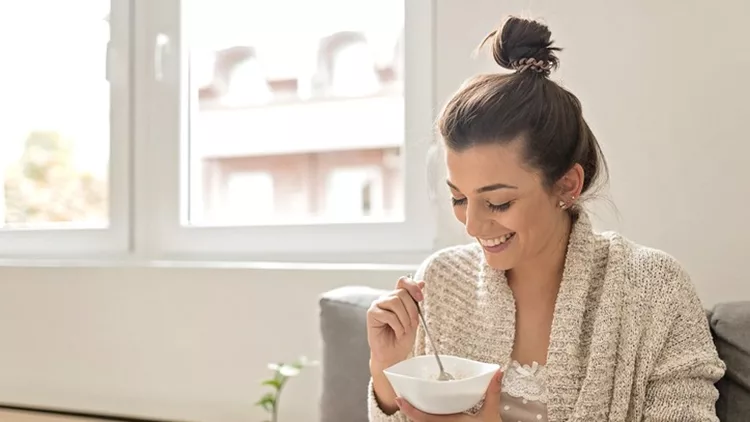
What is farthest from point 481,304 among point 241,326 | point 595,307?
point 241,326

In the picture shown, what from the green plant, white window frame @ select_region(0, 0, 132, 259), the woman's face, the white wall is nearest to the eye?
the woman's face

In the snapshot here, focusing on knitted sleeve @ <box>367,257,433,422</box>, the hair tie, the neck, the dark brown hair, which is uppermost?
the hair tie

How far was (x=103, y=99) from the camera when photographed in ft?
8.20

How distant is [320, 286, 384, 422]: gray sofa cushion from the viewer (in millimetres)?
1514

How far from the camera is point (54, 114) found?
2.62m

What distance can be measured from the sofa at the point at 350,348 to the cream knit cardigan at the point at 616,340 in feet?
0.20

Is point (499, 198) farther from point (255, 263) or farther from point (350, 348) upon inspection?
point (255, 263)

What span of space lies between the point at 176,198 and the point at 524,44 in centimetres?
129

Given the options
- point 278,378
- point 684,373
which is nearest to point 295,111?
point 278,378

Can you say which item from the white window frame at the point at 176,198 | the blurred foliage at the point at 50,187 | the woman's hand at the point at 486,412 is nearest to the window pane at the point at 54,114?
the blurred foliage at the point at 50,187

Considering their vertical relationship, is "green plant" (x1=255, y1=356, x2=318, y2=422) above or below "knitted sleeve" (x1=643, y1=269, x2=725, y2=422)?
below

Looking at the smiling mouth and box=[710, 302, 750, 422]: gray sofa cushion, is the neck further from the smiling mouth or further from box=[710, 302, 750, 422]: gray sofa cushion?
box=[710, 302, 750, 422]: gray sofa cushion

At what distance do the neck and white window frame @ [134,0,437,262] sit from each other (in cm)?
64

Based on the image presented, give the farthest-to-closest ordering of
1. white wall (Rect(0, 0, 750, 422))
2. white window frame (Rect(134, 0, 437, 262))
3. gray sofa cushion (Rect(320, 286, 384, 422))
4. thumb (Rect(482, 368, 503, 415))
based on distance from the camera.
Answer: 1. white window frame (Rect(134, 0, 437, 262))
2. white wall (Rect(0, 0, 750, 422))
3. gray sofa cushion (Rect(320, 286, 384, 422))
4. thumb (Rect(482, 368, 503, 415))
